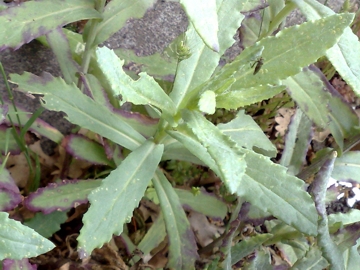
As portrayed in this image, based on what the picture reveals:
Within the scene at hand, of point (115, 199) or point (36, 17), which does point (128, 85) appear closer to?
point (115, 199)

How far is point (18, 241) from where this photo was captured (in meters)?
0.68

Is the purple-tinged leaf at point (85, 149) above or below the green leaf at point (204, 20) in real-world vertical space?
below

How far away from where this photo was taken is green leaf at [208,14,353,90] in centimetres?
83

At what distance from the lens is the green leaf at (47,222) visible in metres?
1.16

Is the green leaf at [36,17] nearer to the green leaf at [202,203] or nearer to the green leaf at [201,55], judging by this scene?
the green leaf at [201,55]

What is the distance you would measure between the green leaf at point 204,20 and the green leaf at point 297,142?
769 millimetres

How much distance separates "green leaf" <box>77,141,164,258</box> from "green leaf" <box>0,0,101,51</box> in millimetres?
393

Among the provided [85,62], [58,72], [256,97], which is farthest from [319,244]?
[58,72]

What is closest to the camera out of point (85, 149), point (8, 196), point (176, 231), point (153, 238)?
point (8, 196)

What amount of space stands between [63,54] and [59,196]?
0.43 m

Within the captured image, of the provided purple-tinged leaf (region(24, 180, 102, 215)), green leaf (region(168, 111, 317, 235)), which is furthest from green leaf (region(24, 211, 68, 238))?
green leaf (region(168, 111, 317, 235))

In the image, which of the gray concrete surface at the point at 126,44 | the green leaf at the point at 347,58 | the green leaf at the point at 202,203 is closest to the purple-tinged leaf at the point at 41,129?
the gray concrete surface at the point at 126,44

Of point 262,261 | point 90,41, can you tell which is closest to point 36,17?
point 90,41

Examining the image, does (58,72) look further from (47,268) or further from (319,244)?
(319,244)
